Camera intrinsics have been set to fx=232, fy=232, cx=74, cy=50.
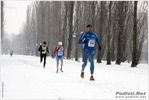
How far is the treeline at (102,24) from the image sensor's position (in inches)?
771

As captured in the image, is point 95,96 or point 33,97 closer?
point 33,97

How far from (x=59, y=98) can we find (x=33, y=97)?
58cm

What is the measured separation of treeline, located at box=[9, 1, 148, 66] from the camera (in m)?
19.6

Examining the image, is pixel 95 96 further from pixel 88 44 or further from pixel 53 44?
pixel 53 44

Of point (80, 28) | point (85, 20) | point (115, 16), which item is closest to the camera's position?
point (115, 16)

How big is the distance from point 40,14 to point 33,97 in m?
46.1

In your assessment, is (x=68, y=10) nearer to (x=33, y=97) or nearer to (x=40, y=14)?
(x=40, y=14)

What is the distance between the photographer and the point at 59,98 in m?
5.16

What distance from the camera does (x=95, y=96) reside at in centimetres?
552

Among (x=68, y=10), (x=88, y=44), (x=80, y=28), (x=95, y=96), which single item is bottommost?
(x=95, y=96)

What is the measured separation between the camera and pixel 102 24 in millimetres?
25109

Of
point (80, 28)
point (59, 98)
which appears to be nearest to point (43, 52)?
point (59, 98)

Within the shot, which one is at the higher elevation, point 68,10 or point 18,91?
point 68,10

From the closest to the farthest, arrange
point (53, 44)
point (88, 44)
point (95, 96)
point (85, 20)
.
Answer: point (95, 96) < point (88, 44) < point (85, 20) < point (53, 44)
